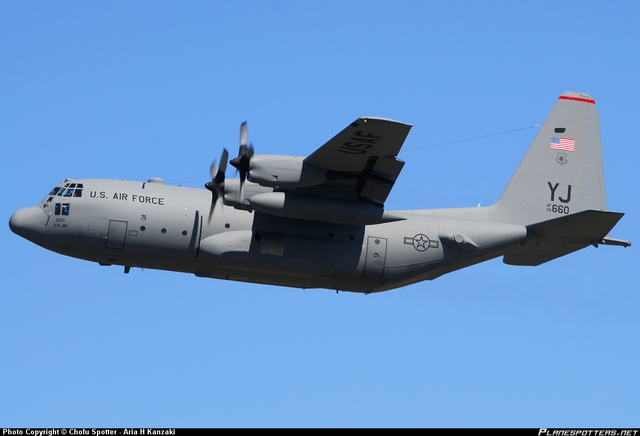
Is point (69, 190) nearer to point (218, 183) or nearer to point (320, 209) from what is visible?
point (218, 183)

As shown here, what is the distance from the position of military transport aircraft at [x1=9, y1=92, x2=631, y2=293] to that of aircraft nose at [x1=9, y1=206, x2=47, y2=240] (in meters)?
0.03

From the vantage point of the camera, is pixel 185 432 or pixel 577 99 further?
pixel 577 99

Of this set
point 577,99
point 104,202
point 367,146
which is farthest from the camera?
point 577,99

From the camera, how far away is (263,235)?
23125 mm

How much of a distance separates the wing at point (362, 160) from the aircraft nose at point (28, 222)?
674cm

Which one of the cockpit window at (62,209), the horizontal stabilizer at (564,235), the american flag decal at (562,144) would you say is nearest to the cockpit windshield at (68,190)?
the cockpit window at (62,209)

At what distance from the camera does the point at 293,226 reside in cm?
2341

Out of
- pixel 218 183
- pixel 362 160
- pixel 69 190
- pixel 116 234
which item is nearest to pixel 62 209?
pixel 69 190

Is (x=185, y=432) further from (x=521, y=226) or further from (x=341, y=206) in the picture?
(x=521, y=226)

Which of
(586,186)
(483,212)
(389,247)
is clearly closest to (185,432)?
(389,247)

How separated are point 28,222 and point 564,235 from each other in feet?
47.6

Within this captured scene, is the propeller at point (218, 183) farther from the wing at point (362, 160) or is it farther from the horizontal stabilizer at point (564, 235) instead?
the horizontal stabilizer at point (564, 235)

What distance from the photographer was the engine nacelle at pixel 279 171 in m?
21.3

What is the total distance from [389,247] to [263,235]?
11.2 ft
